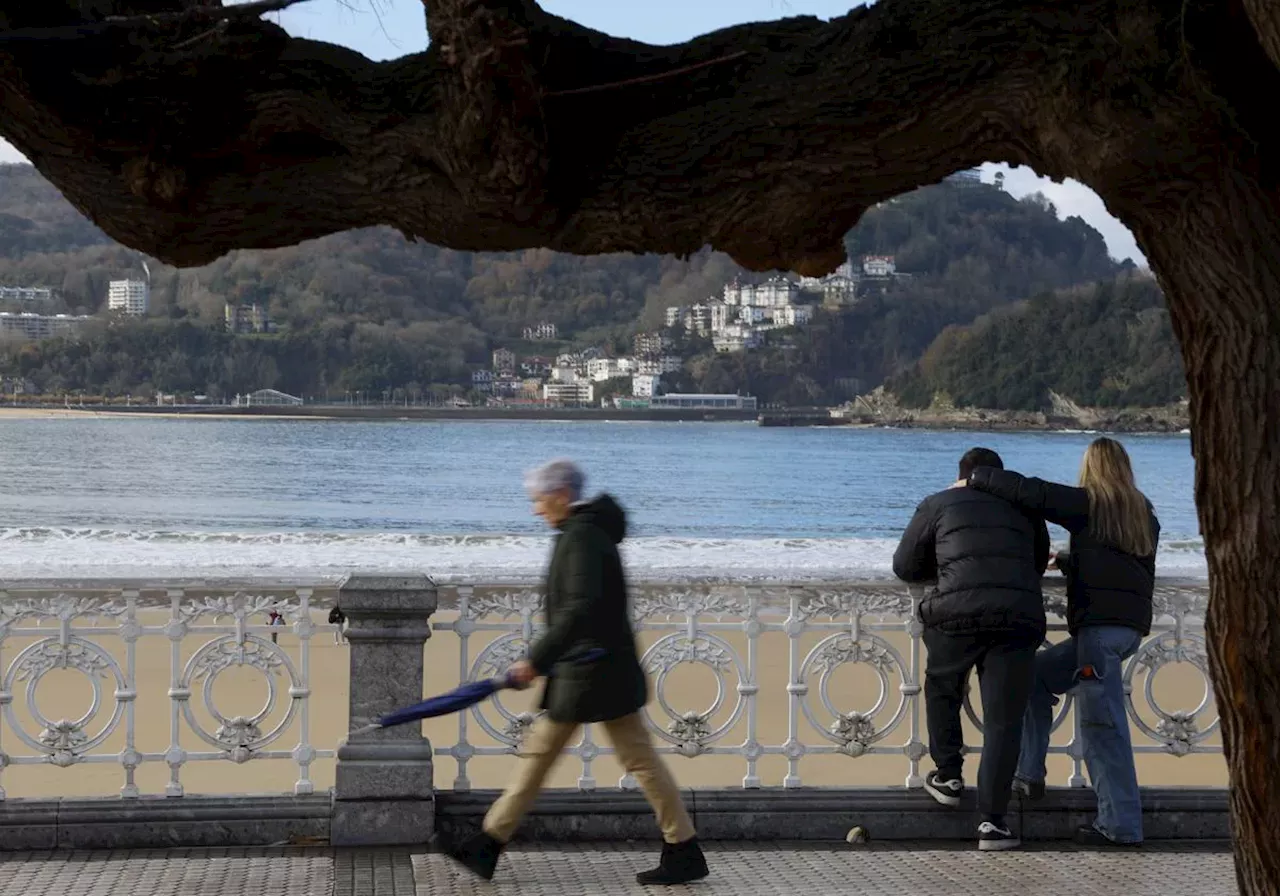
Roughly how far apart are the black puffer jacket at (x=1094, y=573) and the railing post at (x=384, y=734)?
2.26 m

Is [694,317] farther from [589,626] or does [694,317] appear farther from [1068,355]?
[589,626]

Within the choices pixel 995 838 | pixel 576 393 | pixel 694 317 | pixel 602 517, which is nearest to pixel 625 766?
pixel 602 517

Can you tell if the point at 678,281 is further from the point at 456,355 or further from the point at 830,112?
the point at 830,112

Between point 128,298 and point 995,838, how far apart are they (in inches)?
4434

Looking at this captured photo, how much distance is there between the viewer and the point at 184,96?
439 centimetres

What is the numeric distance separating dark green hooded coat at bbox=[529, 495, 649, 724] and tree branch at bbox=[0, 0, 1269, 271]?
128 centimetres

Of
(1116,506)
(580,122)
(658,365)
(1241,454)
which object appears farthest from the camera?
(658,365)

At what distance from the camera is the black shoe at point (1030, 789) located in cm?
656

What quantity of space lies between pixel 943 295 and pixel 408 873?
107 metres

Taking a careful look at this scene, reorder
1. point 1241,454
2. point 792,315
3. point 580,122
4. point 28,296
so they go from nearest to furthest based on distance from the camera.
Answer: point 1241,454 < point 580,122 < point 28,296 < point 792,315

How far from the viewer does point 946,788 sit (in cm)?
656

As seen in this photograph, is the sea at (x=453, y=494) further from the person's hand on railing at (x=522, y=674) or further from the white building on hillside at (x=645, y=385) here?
the white building on hillside at (x=645, y=385)

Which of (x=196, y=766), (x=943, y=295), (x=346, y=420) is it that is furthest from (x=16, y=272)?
(x=196, y=766)

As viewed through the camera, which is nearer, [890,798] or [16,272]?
[890,798]
